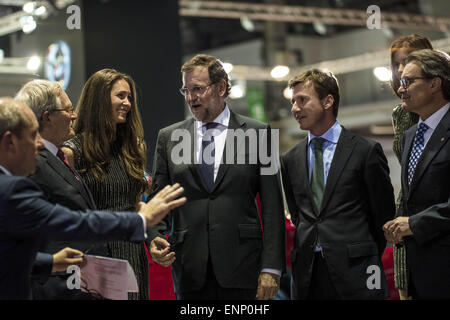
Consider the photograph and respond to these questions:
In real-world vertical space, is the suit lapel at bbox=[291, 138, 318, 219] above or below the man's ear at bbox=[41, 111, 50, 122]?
below

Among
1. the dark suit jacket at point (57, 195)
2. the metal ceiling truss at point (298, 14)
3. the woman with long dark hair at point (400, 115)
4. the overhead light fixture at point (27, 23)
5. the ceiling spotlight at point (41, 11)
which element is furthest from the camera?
the metal ceiling truss at point (298, 14)

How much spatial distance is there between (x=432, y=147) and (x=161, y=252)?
4.51 feet

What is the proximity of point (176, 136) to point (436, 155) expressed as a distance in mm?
1259

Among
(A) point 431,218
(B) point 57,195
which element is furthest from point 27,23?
(A) point 431,218

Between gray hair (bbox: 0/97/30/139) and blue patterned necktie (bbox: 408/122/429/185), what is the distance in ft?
6.05

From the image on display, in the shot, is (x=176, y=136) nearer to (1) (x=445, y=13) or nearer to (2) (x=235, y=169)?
(2) (x=235, y=169)

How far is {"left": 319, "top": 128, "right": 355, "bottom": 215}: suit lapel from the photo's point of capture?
3027 millimetres

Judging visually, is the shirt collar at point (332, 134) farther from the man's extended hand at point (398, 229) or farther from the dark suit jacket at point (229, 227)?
the man's extended hand at point (398, 229)

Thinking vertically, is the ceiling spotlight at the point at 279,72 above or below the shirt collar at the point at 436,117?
above

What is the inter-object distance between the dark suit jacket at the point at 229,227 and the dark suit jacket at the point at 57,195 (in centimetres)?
45

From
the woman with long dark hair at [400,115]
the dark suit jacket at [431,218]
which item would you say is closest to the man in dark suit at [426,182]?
the dark suit jacket at [431,218]

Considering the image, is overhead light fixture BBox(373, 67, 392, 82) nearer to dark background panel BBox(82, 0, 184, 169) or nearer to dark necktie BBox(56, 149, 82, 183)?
dark necktie BBox(56, 149, 82, 183)

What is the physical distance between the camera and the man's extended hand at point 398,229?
2.92m

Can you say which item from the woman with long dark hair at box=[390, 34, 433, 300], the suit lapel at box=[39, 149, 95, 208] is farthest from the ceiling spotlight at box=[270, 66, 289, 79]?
the suit lapel at box=[39, 149, 95, 208]
